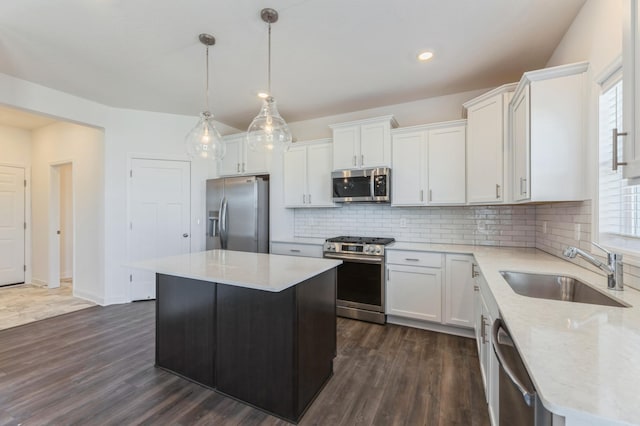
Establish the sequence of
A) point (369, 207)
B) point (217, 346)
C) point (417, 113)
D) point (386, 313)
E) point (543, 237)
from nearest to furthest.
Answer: point (217, 346) < point (543, 237) < point (386, 313) < point (417, 113) < point (369, 207)

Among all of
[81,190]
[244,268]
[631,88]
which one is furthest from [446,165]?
[81,190]

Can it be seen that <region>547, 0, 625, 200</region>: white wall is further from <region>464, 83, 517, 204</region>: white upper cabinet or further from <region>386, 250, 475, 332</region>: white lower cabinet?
<region>386, 250, 475, 332</region>: white lower cabinet

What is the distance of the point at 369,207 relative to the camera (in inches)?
155

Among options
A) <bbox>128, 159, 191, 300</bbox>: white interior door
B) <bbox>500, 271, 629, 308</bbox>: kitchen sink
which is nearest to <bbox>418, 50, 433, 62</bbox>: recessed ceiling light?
<bbox>500, 271, 629, 308</bbox>: kitchen sink

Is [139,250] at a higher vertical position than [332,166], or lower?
lower

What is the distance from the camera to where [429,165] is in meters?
3.29

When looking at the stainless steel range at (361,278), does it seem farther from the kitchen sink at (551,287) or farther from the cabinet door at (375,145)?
the kitchen sink at (551,287)

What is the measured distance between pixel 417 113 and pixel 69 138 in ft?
17.2

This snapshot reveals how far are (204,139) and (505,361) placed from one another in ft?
8.30

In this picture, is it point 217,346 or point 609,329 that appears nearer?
point 609,329

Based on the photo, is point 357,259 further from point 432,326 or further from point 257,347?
point 257,347

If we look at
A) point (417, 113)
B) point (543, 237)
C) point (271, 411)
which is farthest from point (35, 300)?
point (543, 237)

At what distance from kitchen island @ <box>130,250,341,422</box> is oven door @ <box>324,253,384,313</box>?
3.50ft

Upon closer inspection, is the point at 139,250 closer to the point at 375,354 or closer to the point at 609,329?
the point at 375,354
